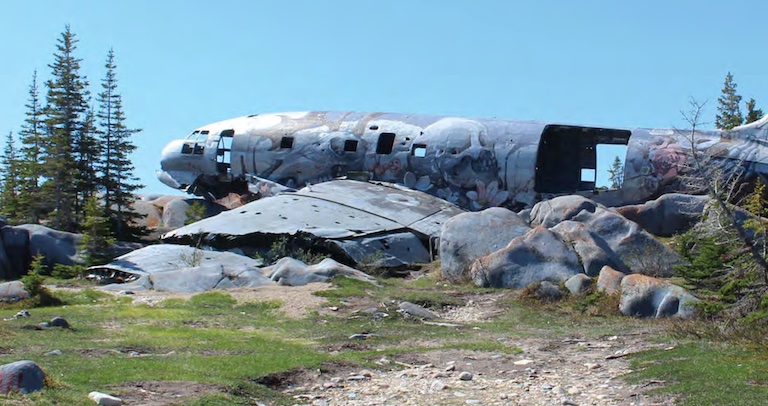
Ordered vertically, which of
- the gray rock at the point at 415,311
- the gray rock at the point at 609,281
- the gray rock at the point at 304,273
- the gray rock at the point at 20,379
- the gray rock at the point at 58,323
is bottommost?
the gray rock at the point at 415,311

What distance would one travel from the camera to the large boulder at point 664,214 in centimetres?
3297

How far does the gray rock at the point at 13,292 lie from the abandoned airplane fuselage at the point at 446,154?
670 inches

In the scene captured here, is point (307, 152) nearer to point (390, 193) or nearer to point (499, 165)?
point (390, 193)

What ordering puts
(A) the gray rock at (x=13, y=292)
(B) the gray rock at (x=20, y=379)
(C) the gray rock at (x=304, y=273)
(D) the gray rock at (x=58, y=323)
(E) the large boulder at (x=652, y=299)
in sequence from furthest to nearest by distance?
(C) the gray rock at (x=304, y=273) → (A) the gray rock at (x=13, y=292) → (E) the large boulder at (x=652, y=299) → (D) the gray rock at (x=58, y=323) → (B) the gray rock at (x=20, y=379)

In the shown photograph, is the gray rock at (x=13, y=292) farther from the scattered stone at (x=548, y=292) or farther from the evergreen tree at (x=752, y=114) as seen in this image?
the evergreen tree at (x=752, y=114)

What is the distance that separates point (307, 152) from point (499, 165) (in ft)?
25.8

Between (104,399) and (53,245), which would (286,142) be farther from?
(104,399)

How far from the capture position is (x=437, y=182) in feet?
124

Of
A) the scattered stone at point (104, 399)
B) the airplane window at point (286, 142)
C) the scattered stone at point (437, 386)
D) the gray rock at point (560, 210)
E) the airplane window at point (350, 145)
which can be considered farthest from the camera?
the airplane window at point (286, 142)

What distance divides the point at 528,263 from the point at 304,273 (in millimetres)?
5867

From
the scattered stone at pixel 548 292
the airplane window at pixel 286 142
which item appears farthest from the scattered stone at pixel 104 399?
the airplane window at pixel 286 142

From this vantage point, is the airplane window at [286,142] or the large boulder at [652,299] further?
the airplane window at [286,142]

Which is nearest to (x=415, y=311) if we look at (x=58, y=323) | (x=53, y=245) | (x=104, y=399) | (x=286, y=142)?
(x=58, y=323)

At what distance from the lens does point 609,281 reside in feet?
73.3
